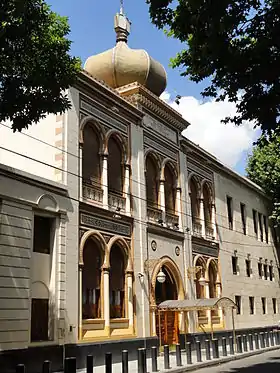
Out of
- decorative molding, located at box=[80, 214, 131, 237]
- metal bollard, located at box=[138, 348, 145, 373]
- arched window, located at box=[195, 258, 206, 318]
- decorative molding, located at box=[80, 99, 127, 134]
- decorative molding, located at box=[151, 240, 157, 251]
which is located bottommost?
metal bollard, located at box=[138, 348, 145, 373]

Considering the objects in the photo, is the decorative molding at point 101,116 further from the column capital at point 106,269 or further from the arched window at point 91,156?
the column capital at point 106,269

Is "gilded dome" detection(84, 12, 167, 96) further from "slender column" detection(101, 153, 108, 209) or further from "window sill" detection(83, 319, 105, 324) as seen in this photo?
"window sill" detection(83, 319, 105, 324)

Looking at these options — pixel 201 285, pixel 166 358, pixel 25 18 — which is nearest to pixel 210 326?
pixel 201 285

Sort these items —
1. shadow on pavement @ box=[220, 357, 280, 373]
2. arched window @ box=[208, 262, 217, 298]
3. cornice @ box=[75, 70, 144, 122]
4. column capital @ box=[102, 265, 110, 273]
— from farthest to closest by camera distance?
arched window @ box=[208, 262, 217, 298], cornice @ box=[75, 70, 144, 122], column capital @ box=[102, 265, 110, 273], shadow on pavement @ box=[220, 357, 280, 373]

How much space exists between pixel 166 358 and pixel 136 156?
8.70 meters

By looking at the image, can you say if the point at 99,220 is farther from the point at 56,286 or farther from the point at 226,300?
the point at 226,300

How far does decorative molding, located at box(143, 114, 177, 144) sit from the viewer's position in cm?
2217

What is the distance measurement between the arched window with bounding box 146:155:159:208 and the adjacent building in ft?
0.22

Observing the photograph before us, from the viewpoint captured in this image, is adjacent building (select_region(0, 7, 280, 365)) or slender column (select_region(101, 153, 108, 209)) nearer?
adjacent building (select_region(0, 7, 280, 365))

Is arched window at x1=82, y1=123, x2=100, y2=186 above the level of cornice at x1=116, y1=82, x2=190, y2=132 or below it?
below

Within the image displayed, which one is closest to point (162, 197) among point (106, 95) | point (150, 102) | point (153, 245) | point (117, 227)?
point (153, 245)

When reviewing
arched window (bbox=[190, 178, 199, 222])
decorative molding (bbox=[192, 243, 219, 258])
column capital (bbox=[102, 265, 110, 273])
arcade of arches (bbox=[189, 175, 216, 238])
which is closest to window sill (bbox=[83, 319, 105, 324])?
column capital (bbox=[102, 265, 110, 273])

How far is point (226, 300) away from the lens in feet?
68.4

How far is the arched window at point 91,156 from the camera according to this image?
18234 mm
